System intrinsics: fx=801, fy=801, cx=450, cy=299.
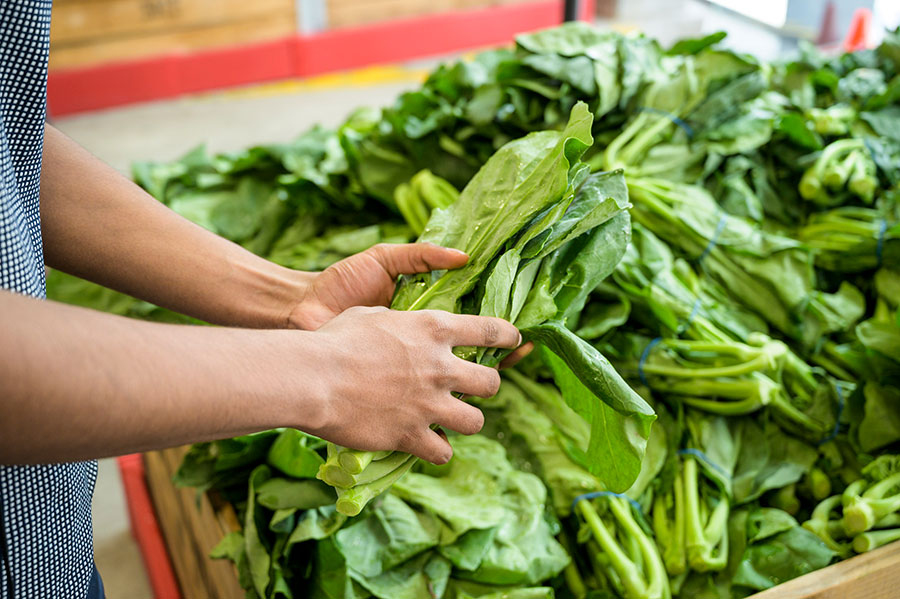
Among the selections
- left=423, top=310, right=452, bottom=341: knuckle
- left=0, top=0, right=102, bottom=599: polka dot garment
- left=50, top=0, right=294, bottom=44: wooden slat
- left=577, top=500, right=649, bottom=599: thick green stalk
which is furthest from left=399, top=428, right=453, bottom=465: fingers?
left=50, top=0, right=294, bottom=44: wooden slat

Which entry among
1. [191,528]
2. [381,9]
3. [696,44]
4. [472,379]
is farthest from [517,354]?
[381,9]

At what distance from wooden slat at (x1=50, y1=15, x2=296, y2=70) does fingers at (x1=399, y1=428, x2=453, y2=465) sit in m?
5.20

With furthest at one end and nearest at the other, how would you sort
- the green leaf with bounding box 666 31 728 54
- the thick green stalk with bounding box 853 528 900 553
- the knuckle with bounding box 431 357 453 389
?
the green leaf with bounding box 666 31 728 54 < the thick green stalk with bounding box 853 528 900 553 < the knuckle with bounding box 431 357 453 389

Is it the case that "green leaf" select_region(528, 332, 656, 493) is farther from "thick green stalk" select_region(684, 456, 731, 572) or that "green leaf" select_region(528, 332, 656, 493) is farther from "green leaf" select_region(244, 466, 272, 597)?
"green leaf" select_region(244, 466, 272, 597)

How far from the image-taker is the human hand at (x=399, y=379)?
0.84 m

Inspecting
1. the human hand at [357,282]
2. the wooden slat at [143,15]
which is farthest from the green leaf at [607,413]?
the wooden slat at [143,15]

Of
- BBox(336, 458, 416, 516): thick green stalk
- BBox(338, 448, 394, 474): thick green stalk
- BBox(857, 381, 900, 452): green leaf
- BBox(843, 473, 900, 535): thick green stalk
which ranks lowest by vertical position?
BBox(843, 473, 900, 535): thick green stalk

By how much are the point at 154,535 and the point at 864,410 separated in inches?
63.3

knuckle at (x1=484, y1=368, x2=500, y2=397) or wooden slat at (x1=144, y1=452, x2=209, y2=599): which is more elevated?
knuckle at (x1=484, y1=368, x2=500, y2=397)

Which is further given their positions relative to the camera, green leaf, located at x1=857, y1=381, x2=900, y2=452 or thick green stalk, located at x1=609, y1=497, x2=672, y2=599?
green leaf, located at x1=857, y1=381, x2=900, y2=452

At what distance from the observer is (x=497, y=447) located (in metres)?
1.42

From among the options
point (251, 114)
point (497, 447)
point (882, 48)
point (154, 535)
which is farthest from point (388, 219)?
point (251, 114)

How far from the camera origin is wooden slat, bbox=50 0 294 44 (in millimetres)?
5266

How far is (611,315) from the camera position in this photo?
1.47 metres
